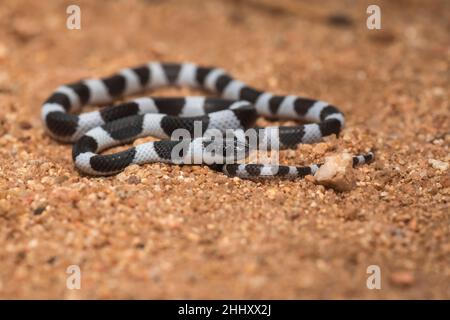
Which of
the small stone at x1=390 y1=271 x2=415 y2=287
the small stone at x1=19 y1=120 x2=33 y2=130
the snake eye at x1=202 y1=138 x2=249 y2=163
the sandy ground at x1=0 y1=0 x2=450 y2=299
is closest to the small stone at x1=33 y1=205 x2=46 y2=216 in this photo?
the sandy ground at x1=0 y1=0 x2=450 y2=299

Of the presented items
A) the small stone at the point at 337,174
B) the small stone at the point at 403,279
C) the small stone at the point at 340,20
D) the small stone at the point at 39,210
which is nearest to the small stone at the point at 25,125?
the small stone at the point at 39,210

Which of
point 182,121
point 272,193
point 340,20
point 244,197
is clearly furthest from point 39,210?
point 340,20

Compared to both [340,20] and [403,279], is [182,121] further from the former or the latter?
[340,20]

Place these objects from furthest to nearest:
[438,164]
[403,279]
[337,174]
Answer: [438,164]
[337,174]
[403,279]

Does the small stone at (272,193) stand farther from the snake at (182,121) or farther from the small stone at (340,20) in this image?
the small stone at (340,20)

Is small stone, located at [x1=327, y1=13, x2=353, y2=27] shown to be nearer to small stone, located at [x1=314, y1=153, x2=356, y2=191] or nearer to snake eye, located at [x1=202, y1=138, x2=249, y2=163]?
snake eye, located at [x1=202, y1=138, x2=249, y2=163]

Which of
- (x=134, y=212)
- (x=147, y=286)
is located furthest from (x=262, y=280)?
(x=134, y=212)
